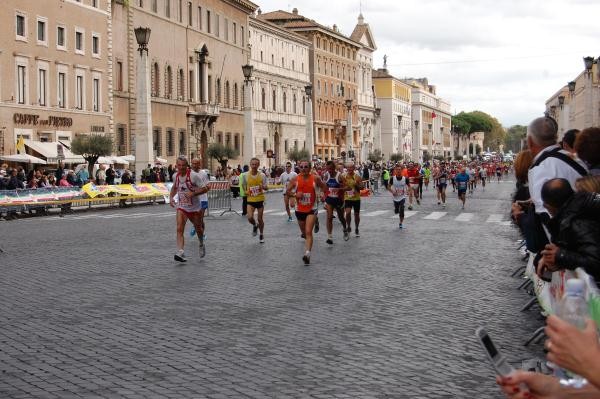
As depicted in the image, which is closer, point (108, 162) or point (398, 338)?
point (398, 338)

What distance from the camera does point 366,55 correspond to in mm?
134125

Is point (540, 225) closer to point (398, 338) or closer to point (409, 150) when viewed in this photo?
point (398, 338)

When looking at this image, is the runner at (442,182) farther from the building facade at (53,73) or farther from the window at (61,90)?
the window at (61,90)

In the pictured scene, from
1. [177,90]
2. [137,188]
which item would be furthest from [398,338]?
[177,90]

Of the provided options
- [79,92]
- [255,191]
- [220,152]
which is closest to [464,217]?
[255,191]

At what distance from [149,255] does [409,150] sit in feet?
500

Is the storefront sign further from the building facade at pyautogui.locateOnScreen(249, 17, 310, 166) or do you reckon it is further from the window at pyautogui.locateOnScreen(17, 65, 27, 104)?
the building facade at pyautogui.locateOnScreen(249, 17, 310, 166)

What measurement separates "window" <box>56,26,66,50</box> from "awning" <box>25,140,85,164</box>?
5.63 metres

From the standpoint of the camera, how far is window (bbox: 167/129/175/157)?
64562 millimetres

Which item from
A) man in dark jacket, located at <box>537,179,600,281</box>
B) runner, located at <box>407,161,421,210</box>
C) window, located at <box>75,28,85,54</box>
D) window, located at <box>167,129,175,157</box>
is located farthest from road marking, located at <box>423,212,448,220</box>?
window, located at <box>167,129,175,157</box>

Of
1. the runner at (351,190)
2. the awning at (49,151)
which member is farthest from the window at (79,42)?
the runner at (351,190)

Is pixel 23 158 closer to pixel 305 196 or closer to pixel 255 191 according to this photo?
pixel 255 191

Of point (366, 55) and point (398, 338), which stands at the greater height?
point (366, 55)

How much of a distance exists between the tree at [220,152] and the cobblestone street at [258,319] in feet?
145
